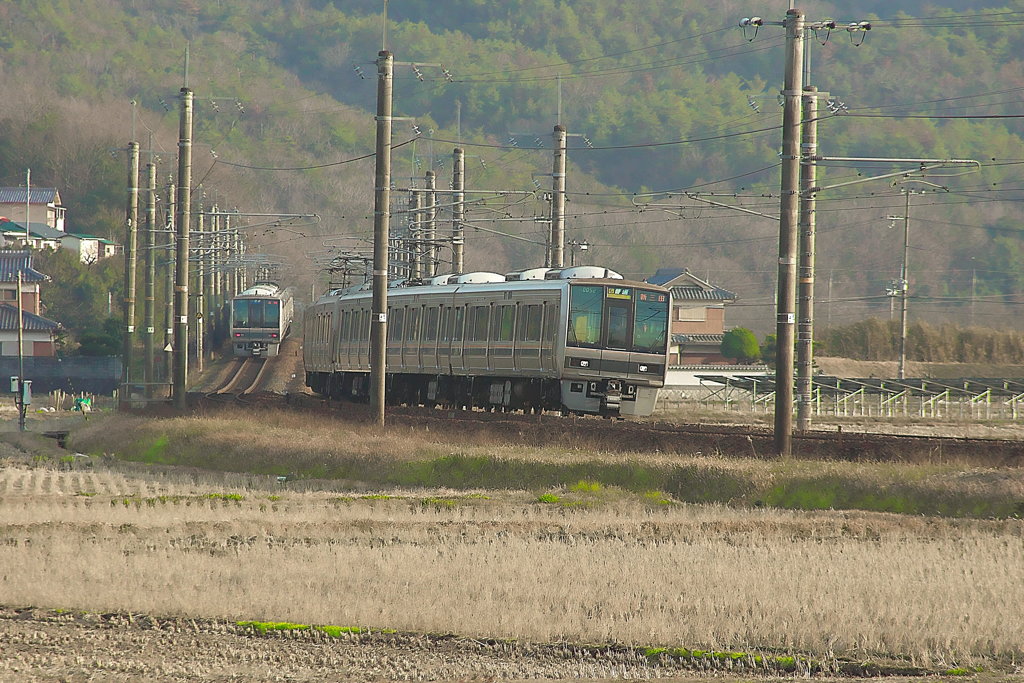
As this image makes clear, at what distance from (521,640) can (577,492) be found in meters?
11.3

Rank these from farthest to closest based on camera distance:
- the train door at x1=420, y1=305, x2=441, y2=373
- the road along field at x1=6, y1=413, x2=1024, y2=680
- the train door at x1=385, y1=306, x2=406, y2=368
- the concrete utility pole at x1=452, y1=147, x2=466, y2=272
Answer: the concrete utility pole at x1=452, y1=147, x2=466, y2=272
the train door at x1=385, y1=306, x2=406, y2=368
the train door at x1=420, y1=305, x2=441, y2=373
the road along field at x1=6, y1=413, x2=1024, y2=680

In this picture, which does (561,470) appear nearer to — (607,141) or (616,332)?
(616,332)

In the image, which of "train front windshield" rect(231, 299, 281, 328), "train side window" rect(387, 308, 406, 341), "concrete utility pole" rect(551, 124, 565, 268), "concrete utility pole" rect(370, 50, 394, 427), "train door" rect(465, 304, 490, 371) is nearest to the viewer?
"concrete utility pole" rect(370, 50, 394, 427)

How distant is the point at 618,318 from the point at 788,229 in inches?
306

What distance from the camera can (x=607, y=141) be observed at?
531 ft

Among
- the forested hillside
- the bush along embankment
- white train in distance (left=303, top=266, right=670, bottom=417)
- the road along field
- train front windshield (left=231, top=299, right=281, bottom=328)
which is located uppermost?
the forested hillside

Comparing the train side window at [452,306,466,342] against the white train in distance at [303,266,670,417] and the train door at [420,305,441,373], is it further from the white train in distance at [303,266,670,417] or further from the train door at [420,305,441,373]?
the train door at [420,305,441,373]

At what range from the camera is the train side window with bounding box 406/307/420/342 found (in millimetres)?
37250

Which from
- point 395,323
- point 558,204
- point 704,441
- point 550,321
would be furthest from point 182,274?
point 704,441

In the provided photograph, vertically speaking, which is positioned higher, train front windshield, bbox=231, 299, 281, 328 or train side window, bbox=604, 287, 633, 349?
train front windshield, bbox=231, 299, 281, 328

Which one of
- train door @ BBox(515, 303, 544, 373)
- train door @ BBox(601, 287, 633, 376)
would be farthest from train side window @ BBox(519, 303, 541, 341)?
train door @ BBox(601, 287, 633, 376)

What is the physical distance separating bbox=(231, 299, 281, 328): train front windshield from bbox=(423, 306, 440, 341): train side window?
3450cm

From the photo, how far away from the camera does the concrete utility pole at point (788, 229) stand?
75.2ft

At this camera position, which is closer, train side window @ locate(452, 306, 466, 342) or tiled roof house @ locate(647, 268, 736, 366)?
train side window @ locate(452, 306, 466, 342)
